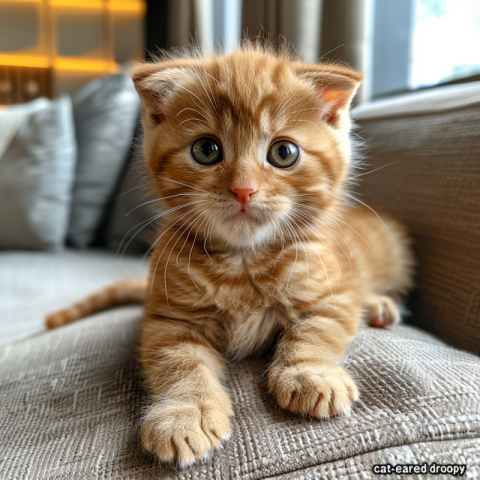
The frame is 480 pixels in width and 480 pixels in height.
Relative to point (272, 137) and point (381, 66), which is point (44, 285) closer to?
point (272, 137)

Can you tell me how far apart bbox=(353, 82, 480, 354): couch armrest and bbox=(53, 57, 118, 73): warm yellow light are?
3.35 metres

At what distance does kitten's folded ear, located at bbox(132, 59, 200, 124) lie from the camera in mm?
740

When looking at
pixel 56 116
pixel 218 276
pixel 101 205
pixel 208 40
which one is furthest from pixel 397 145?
pixel 208 40

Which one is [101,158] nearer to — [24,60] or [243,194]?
[243,194]

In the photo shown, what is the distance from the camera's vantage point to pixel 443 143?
36.1 inches

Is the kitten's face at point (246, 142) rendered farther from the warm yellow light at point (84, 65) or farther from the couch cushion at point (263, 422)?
the warm yellow light at point (84, 65)

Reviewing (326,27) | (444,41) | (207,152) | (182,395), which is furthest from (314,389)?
(444,41)

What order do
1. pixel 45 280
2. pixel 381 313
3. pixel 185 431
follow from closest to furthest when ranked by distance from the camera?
1. pixel 185 431
2. pixel 381 313
3. pixel 45 280

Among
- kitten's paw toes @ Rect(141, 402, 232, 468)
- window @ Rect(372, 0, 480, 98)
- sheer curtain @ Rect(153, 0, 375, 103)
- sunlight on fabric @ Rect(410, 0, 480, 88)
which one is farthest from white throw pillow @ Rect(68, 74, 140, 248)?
kitten's paw toes @ Rect(141, 402, 232, 468)

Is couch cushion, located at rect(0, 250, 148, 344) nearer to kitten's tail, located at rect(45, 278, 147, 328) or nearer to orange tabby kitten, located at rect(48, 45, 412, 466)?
kitten's tail, located at rect(45, 278, 147, 328)

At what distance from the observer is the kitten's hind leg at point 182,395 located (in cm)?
52

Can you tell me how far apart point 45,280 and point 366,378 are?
1.25m

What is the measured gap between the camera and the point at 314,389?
0.57 metres

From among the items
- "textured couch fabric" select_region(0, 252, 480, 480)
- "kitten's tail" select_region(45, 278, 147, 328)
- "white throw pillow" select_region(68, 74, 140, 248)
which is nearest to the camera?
"textured couch fabric" select_region(0, 252, 480, 480)
